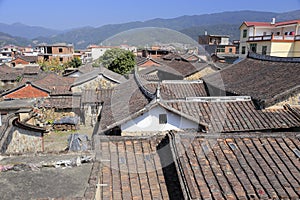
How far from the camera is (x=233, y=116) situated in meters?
11.3

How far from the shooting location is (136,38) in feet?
38.9

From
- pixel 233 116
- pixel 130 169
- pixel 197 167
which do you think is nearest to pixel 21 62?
pixel 233 116

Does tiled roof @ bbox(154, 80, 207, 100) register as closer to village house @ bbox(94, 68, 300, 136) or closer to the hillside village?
the hillside village

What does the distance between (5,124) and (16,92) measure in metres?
13.8

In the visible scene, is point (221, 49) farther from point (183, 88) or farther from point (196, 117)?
point (196, 117)

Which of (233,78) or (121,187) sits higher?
(233,78)

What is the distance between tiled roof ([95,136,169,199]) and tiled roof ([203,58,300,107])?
712 cm

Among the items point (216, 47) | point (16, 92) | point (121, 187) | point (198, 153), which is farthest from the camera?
point (216, 47)

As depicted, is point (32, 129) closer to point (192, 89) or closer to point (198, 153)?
point (198, 153)

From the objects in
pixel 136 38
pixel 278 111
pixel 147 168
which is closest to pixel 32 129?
pixel 136 38

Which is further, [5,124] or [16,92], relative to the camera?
[16,92]

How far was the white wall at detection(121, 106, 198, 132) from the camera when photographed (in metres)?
10.2

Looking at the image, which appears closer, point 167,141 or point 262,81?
point 167,141

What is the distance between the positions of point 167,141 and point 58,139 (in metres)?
12.0
